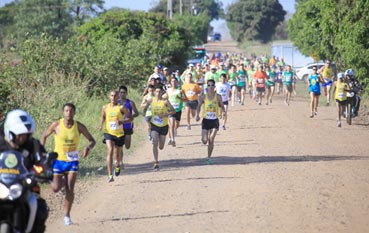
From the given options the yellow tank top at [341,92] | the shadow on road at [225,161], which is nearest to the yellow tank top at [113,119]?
the shadow on road at [225,161]

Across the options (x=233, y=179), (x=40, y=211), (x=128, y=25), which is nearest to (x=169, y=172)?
(x=233, y=179)

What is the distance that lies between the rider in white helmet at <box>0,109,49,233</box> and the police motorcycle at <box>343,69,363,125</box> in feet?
58.6

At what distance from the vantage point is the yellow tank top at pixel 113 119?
14.5 meters

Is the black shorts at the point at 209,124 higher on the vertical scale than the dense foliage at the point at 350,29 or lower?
lower

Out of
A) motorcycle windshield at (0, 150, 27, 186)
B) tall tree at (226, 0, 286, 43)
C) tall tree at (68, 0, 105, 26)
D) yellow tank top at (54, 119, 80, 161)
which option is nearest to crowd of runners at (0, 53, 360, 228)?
yellow tank top at (54, 119, 80, 161)

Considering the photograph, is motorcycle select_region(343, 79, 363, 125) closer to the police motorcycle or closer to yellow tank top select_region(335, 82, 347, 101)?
the police motorcycle

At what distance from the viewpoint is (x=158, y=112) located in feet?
54.6

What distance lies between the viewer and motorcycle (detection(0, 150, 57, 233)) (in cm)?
775

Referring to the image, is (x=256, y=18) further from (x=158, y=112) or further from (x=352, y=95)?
(x=158, y=112)

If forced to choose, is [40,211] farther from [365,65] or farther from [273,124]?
[365,65]

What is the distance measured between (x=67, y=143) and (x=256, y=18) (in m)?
96.0

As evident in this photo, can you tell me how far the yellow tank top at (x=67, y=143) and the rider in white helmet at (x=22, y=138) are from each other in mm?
2704

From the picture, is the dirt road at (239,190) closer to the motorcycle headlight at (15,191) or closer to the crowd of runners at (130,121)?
the crowd of runners at (130,121)

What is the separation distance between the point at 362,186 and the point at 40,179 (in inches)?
298
